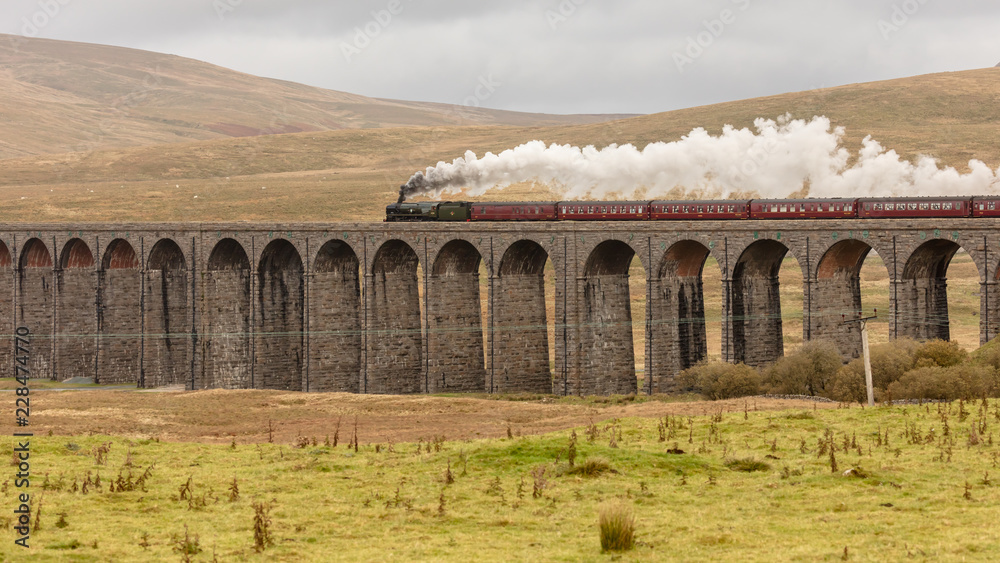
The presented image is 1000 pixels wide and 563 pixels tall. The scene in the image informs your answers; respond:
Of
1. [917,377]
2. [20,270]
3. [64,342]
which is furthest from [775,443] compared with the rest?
[20,270]

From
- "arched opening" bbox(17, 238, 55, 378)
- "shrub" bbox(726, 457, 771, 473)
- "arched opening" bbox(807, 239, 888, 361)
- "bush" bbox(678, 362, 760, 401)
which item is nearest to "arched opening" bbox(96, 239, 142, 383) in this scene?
"arched opening" bbox(17, 238, 55, 378)

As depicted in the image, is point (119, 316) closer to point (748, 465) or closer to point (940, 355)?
point (940, 355)

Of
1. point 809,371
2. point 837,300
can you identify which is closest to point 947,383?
point 809,371

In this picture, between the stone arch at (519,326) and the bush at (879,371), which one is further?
the stone arch at (519,326)

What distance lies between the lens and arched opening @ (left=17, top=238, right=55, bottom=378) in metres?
78.2

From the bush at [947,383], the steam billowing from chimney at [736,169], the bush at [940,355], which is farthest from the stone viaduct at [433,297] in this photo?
the steam billowing from chimney at [736,169]

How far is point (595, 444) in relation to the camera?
1117 inches

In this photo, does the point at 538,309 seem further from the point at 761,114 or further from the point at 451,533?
the point at 761,114

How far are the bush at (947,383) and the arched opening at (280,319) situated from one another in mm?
39036

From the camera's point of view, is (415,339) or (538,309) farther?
(415,339)

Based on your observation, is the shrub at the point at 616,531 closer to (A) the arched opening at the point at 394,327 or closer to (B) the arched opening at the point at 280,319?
(A) the arched opening at the point at 394,327

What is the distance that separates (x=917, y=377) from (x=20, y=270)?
63201mm

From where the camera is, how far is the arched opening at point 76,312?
75562 millimetres

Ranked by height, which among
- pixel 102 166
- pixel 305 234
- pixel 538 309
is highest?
pixel 102 166
